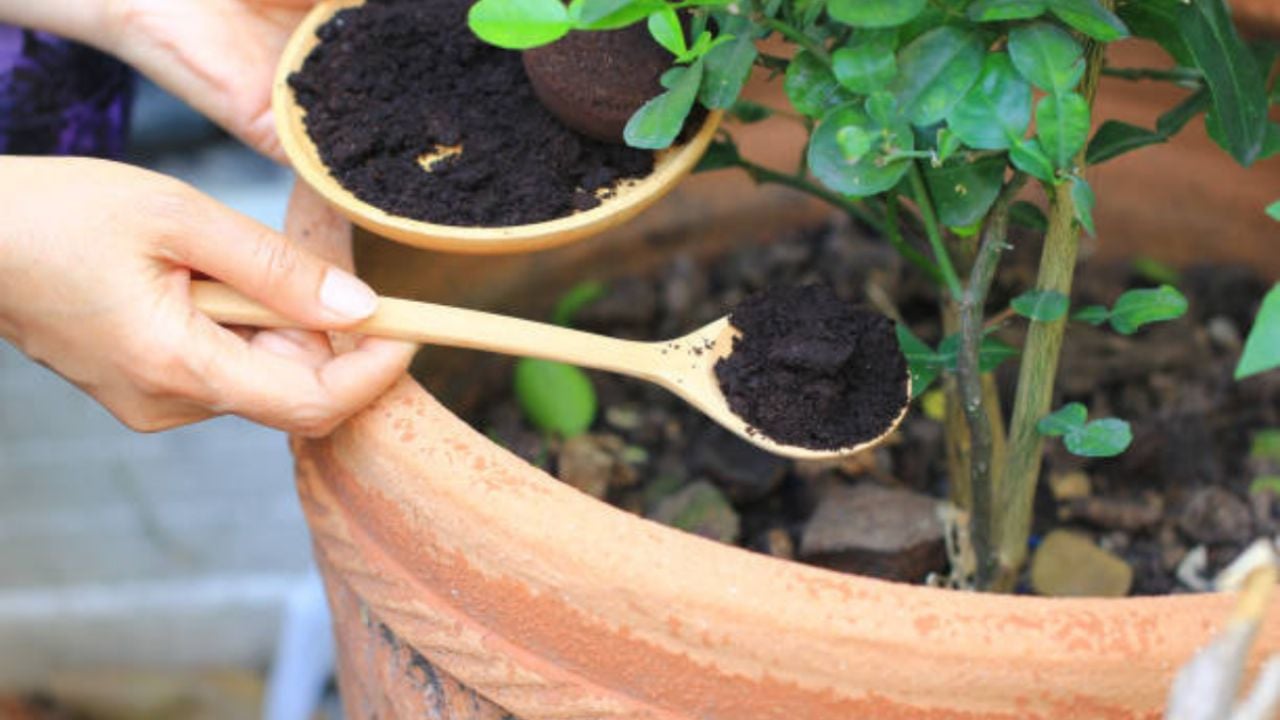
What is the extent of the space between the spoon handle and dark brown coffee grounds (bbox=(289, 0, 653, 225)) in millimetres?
91

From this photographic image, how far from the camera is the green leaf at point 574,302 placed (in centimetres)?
122

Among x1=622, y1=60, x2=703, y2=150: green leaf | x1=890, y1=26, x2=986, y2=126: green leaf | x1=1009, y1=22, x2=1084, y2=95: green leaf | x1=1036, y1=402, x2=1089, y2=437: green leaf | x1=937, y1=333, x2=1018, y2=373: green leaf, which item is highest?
x1=1009, y1=22, x2=1084, y2=95: green leaf

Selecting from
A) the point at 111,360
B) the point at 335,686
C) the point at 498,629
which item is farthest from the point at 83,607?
the point at 498,629

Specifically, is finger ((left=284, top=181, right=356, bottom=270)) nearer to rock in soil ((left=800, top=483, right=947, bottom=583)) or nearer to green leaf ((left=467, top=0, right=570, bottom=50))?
green leaf ((left=467, top=0, right=570, bottom=50))

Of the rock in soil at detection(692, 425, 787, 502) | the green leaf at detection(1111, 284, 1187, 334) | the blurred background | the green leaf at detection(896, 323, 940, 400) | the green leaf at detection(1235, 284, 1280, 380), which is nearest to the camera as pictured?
the green leaf at detection(1235, 284, 1280, 380)

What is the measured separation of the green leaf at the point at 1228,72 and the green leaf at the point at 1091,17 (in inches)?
3.3

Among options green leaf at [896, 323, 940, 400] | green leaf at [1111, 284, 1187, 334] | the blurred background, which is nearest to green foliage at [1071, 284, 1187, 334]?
green leaf at [1111, 284, 1187, 334]

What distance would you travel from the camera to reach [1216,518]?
1049 millimetres

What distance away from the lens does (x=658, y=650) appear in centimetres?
68

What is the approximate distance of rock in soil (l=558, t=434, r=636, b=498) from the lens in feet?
3.59

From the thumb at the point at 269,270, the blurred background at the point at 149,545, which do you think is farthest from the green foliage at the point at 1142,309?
→ the blurred background at the point at 149,545

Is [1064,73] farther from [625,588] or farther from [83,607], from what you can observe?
[83,607]

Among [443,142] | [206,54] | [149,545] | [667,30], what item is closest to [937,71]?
[667,30]

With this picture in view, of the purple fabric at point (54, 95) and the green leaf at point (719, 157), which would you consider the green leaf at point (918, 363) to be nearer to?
the green leaf at point (719, 157)
